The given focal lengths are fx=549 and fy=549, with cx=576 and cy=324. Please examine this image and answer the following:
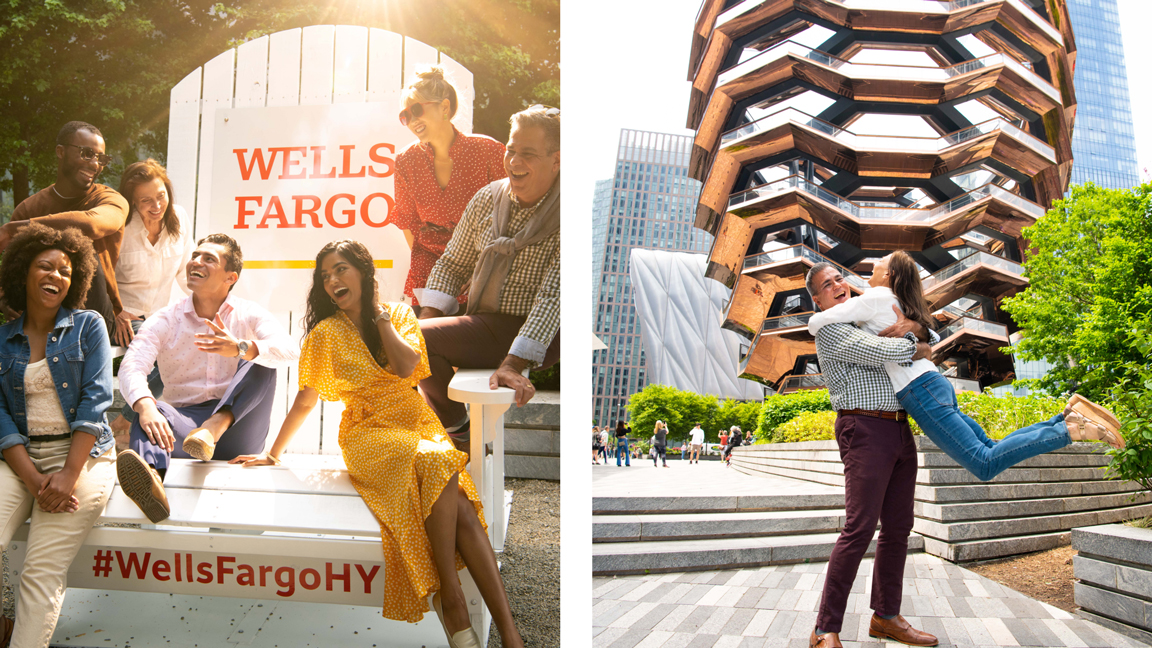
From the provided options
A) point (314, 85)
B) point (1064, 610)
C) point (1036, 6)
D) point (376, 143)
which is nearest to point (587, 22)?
point (376, 143)

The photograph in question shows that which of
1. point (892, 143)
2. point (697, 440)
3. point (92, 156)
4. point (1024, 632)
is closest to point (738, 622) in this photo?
point (1024, 632)

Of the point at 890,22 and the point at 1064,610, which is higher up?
the point at 890,22

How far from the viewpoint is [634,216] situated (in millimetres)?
4008

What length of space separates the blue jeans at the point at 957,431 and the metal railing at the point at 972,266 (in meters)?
0.72

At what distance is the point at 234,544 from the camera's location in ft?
6.27

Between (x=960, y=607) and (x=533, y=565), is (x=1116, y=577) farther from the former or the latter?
(x=533, y=565)

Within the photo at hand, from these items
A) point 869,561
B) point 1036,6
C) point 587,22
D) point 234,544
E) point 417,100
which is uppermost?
point 1036,6

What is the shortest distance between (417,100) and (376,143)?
0.79ft

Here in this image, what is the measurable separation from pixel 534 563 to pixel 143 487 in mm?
1469

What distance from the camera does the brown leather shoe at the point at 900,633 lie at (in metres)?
1.80

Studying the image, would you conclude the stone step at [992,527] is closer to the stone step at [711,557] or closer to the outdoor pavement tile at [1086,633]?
the stone step at [711,557]

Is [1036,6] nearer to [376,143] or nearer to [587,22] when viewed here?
[587,22]

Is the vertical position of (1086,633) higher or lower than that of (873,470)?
lower

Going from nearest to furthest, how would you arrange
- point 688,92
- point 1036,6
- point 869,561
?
1. point 869,561
2. point 1036,6
3. point 688,92
